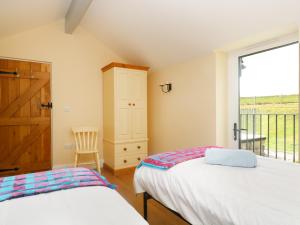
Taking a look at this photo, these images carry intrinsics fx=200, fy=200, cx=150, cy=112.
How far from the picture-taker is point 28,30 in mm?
3311

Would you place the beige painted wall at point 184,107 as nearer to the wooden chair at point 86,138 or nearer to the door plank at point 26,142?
the wooden chair at point 86,138

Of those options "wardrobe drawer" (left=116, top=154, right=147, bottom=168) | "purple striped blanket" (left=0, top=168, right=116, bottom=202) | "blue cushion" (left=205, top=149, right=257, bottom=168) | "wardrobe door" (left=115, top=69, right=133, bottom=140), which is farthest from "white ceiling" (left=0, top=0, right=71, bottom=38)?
"blue cushion" (left=205, top=149, right=257, bottom=168)

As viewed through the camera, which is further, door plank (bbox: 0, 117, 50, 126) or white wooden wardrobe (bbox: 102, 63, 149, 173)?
white wooden wardrobe (bbox: 102, 63, 149, 173)

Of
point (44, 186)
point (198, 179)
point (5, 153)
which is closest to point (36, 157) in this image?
point (5, 153)

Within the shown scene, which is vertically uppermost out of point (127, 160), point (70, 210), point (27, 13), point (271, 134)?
point (27, 13)

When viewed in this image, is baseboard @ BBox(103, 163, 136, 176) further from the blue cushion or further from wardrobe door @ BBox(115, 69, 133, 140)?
the blue cushion

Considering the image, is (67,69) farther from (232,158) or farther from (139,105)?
(232,158)

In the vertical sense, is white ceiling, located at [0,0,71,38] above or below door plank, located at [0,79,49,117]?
above

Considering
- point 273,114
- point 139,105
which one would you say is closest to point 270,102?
point 273,114

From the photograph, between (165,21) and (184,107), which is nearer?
(165,21)

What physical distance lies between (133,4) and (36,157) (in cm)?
289

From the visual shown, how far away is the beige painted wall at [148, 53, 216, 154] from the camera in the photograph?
Answer: 9.31 ft

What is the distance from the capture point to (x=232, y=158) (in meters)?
1.57

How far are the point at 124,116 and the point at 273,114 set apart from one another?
2.22m
